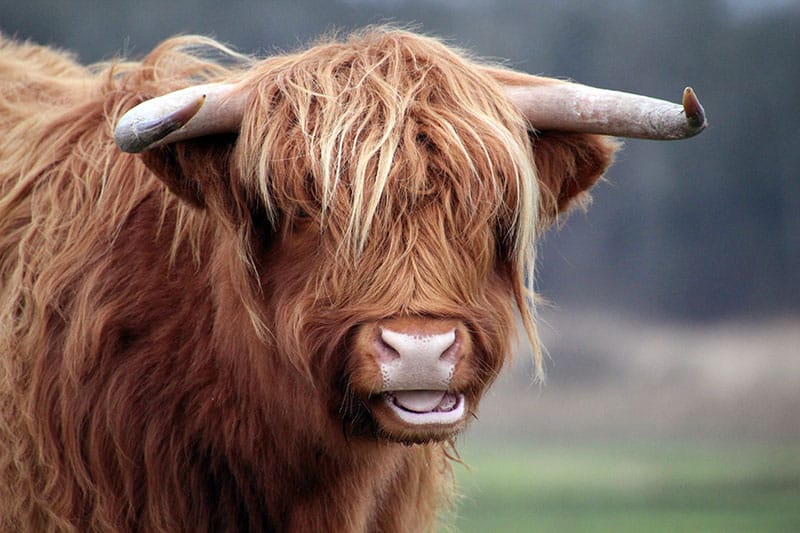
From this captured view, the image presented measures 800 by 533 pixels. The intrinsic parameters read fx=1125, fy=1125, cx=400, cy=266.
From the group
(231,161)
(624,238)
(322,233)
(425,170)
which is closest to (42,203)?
(231,161)

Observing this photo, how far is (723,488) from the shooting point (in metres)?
8.67

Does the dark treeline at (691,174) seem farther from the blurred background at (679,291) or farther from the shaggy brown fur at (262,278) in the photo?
the shaggy brown fur at (262,278)

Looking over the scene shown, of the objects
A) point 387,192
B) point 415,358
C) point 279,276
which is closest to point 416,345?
point 415,358

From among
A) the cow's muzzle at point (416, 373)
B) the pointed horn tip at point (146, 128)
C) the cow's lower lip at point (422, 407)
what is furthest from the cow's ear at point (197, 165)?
the cow's lower lip at point (422, 407)

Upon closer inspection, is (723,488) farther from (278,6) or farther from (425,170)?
(425,170)

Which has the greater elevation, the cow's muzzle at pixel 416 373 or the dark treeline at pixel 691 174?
the dark treeline at pixel 691 174

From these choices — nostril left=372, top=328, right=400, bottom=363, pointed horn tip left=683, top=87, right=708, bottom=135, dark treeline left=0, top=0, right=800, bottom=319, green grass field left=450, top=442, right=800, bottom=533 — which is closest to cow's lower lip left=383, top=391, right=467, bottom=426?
nostril left=372, top=328, right=400, bottom=363

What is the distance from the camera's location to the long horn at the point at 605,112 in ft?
8.79

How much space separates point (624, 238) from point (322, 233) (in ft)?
21.3

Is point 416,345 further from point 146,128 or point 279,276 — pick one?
point 146,128

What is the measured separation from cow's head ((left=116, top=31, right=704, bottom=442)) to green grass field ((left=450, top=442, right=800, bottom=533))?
218 inches

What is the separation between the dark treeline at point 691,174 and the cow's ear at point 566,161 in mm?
5480

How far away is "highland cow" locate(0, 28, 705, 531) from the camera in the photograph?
2670 mm

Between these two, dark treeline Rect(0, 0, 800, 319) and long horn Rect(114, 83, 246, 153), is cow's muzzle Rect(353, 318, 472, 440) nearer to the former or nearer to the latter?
long horn Rect(114, 83, 246, 153)
